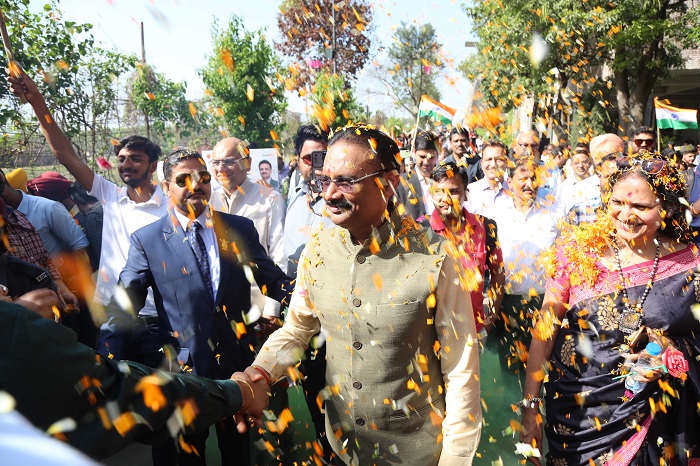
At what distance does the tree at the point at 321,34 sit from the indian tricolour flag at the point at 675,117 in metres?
15.6

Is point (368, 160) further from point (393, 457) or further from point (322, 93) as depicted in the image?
point (322, 93)

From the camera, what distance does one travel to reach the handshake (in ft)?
8.27

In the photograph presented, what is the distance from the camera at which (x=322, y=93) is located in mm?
20875

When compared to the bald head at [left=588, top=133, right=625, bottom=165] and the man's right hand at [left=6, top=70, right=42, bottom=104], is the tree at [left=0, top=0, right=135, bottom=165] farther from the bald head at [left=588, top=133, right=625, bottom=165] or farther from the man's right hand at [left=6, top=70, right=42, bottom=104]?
the bald head at [left=588, top=133, right=625, bottom=165]

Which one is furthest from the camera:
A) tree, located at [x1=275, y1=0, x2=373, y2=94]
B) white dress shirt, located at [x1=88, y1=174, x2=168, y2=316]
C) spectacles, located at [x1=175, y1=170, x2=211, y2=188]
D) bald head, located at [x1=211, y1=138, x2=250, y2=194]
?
tree, located at [x1=275, y1=0, x2=373, y2=94]

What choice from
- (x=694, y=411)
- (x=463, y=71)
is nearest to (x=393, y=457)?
(x=694, y=411)

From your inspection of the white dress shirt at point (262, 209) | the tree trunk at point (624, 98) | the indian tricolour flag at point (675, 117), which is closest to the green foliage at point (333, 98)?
the tree trunk at point (624, 98)

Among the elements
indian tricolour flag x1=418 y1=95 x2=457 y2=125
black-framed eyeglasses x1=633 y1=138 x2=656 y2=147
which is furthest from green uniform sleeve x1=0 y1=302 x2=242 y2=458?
indian tricolour flag x1=418 y1=95 x2=457 y2=125

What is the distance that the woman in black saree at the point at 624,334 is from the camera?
2775 mm

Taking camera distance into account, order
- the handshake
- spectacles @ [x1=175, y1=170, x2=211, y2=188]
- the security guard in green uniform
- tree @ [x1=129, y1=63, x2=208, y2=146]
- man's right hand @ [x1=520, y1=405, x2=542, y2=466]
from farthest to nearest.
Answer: tree @ [x1=129, y1=63, x2=208, y2=146]
spectacles @ [x1=175, y1=170, x2=211, y2=188]
the security guard in green uniform
man's right hand @ [x1=520, y1=405, x2=542, y2=466]
the handshake

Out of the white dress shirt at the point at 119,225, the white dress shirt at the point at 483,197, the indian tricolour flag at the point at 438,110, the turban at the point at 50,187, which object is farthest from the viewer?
the indian tricolour flag at the point at 438,110

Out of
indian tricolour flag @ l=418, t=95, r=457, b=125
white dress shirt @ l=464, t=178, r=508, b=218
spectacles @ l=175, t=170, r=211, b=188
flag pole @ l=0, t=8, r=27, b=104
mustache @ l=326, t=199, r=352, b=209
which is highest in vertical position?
indian tricolour flag @ l=418, t=95, r=457, b=125

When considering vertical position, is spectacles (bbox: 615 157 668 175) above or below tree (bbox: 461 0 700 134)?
below

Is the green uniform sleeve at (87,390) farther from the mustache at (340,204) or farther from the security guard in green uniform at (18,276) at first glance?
the security guard in green uniform at (18,276)
